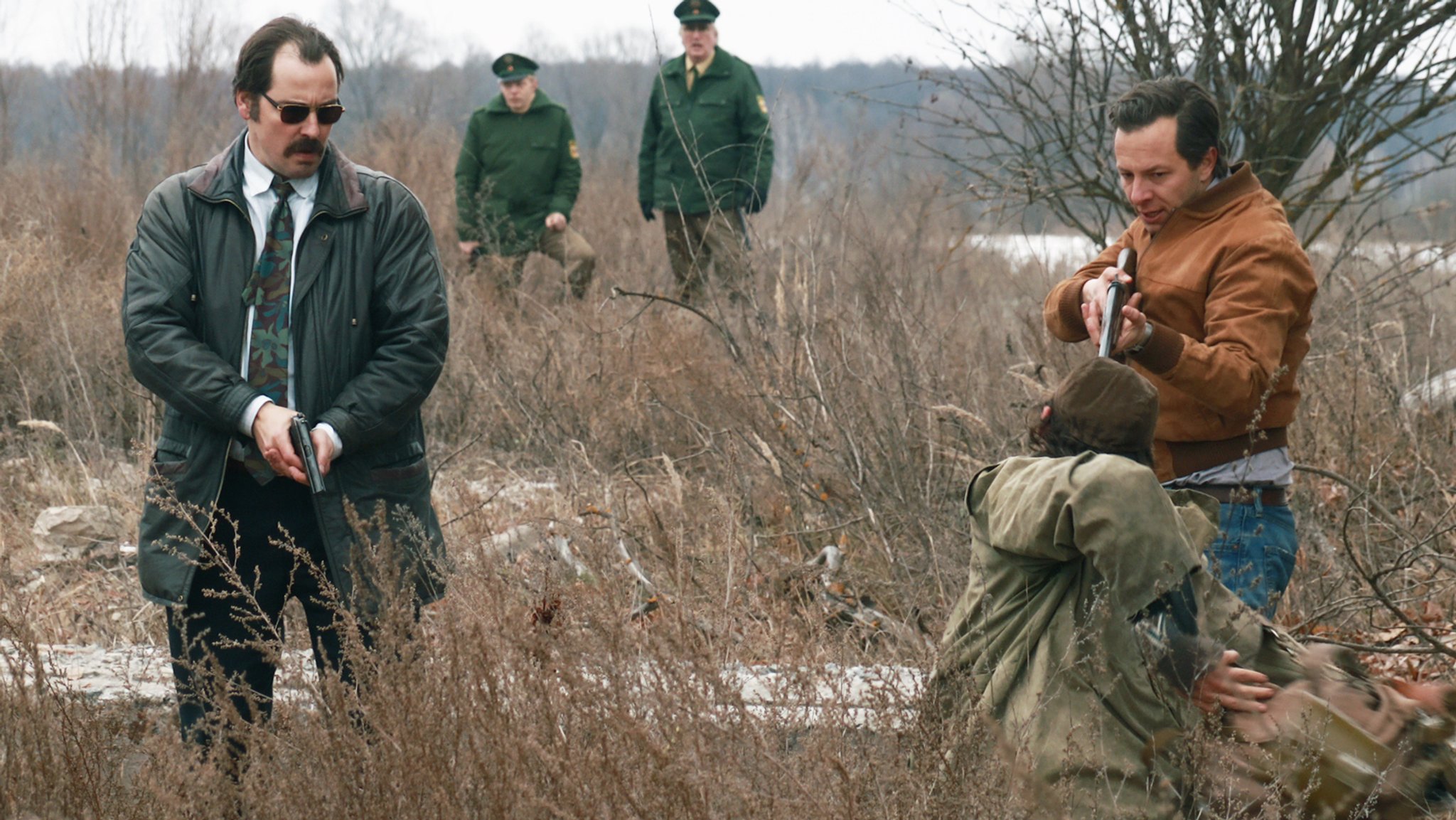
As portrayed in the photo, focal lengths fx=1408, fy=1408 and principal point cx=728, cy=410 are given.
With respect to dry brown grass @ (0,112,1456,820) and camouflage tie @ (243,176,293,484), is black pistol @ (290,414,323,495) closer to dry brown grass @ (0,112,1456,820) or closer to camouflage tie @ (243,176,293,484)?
camouflage tie @ (243,176,293,484)

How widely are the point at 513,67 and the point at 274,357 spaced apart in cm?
651

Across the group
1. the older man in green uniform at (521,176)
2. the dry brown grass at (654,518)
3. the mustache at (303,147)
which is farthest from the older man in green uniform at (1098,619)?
the older man in green uniform at (521,176)

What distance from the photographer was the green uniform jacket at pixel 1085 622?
7.43 feet

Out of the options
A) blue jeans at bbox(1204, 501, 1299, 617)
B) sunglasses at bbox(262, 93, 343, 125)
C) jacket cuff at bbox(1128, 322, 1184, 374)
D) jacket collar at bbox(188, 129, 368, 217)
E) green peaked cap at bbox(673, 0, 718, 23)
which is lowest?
blue jeans at bbox(1204, 501, 1299, 617)

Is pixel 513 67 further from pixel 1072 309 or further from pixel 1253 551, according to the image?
pixel 1253 551

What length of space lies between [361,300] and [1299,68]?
375 cm

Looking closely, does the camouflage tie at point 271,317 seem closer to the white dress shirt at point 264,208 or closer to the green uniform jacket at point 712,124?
the white dress shirt at point 264,208

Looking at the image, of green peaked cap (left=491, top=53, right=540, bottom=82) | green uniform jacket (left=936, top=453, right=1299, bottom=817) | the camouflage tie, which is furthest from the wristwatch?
green peaked cap (left=491, top=53, right=540, bottom=82)

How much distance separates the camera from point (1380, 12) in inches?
198

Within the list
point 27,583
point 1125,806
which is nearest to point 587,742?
point 1125,806

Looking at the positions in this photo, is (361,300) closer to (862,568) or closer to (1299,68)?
(862,568)

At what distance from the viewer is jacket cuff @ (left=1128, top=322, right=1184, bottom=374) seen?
2705 millimetres

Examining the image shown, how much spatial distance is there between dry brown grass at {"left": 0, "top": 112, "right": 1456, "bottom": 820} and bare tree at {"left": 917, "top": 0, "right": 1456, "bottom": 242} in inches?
19.2

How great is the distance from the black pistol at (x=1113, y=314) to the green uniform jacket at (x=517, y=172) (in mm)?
6501
